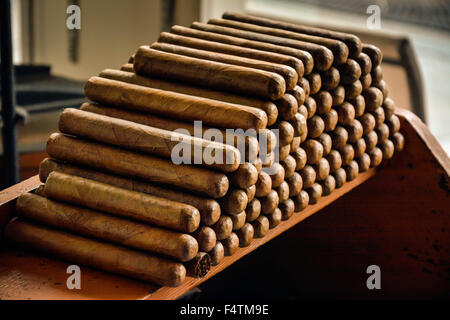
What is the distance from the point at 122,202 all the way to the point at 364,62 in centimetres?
76

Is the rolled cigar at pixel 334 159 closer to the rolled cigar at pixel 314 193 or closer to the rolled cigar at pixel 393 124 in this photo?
the rolled cigar at pixel 314 193

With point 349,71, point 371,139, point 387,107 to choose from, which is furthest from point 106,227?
point 387,107

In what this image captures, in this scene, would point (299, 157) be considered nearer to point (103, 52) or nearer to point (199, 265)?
point (199, 265)

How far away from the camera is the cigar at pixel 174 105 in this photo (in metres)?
1.38

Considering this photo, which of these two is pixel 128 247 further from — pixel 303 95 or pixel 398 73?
pixel 398 73

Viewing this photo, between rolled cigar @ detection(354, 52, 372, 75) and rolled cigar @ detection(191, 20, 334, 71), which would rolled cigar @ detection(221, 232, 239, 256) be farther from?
rolled cigar @ detection(354, 52, 372, 75)

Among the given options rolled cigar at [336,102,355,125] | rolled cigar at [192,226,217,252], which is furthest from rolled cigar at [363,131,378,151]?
rolled cigar at [192,226,217,252]

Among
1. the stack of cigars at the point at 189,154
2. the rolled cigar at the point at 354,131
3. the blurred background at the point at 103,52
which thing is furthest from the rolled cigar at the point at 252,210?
the blurred background at the point at 103,52

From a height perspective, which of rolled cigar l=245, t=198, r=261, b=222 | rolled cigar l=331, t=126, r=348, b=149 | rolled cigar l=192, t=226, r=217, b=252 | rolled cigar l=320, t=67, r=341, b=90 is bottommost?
rolled cigar l=192, t=226, r=217, b=252

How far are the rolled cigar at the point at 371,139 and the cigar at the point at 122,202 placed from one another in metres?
0.73

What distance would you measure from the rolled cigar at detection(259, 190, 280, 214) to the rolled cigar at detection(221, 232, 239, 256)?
0.11 metres

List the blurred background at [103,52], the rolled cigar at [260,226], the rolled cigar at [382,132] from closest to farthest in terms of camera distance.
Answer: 1. the rolled cigar at [260,226]
2. the rolled cigar at [382,132]
3. the blurred background at [103,52]

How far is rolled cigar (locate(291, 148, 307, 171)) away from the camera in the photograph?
61.9 inches

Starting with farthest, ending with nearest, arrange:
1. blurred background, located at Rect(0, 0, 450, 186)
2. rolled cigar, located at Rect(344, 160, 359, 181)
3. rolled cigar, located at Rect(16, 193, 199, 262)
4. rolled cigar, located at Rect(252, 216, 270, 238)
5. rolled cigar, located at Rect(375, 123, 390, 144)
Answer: blurred background, located at Rect(0, 0, 450, 186) → rolled cigar, located at Rect(375, 123, 390, 144) → rolled cigar, located at Rect(344, 160, 359, 181) → rolled cigar, located at Rect(252, 216, 270, 238) → rolled cigar, located at Rect(16, 193, 199, 262)
